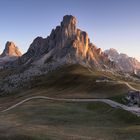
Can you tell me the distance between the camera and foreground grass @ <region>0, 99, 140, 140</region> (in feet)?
176

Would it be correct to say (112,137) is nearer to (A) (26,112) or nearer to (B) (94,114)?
(B) (94,114)

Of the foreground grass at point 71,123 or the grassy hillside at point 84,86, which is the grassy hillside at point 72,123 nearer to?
the foreground grass at point 71,123

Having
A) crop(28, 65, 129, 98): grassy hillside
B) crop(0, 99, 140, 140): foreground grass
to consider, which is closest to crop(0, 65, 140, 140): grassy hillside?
crop(0, 99, 140, 140): foreground grass

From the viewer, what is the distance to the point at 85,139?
167 ft

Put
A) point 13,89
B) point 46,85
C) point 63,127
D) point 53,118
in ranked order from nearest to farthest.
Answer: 1. point 63,127
2. point 53,118
3. point 46,85
4. point 13,89

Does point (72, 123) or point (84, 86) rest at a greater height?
point (84, 86)

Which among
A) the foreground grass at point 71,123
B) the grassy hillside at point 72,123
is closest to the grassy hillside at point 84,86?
the grassy hillside at point 72,123

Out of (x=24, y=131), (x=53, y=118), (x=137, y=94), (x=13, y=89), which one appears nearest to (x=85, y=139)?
(x=24, y=131)

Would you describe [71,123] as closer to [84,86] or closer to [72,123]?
[72,123]

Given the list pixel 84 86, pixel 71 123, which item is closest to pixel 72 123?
pixel 71 123

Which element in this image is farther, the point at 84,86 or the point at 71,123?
the point at 84,86

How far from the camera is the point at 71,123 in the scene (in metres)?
70.5

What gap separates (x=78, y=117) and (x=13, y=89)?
126 m

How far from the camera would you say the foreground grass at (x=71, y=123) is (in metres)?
53.6
